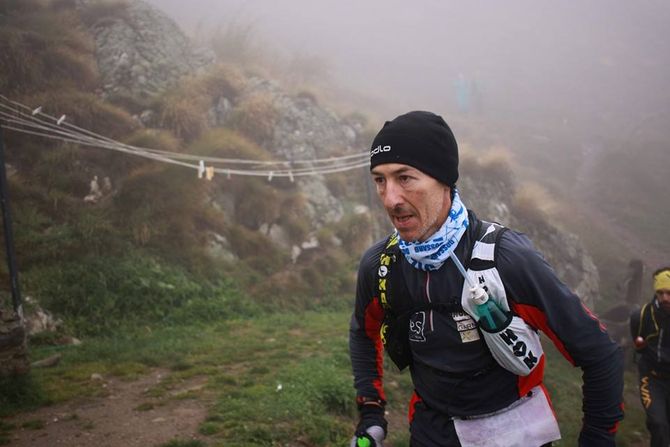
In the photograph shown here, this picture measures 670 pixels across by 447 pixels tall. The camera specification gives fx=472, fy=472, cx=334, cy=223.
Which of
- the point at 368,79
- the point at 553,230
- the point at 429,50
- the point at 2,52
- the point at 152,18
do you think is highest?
the point at 429,50

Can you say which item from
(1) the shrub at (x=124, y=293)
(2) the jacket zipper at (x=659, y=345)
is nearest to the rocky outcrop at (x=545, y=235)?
(1) the shrub at (x=124, y=293)

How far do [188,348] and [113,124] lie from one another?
799 centimetres

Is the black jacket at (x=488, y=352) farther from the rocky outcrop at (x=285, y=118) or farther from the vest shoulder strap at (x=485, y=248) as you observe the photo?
the rocky outcrop at (x=285, y=118)

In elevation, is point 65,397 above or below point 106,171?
below

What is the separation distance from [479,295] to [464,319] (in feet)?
0.65

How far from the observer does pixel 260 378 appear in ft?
22.7

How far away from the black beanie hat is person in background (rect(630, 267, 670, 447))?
4.41 meters

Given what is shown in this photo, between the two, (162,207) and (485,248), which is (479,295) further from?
(162,207)

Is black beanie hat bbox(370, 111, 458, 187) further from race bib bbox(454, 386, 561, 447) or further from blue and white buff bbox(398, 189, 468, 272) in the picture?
race bib bbox(454, 386, 561, 447)

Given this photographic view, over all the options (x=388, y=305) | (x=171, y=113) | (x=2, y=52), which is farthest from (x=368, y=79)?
(x=388, y=305)

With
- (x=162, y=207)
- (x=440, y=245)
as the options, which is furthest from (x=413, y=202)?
(x=162, y=207)

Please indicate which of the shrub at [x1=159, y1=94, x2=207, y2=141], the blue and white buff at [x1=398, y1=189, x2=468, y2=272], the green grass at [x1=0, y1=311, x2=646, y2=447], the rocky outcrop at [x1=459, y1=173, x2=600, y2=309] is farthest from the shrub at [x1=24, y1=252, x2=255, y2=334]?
the rocky outcrop at [x1=459, y1=173, x2=600, y2=309]

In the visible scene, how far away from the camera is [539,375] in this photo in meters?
2.21

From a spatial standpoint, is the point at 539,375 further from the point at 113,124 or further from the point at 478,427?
the point at 113,124
